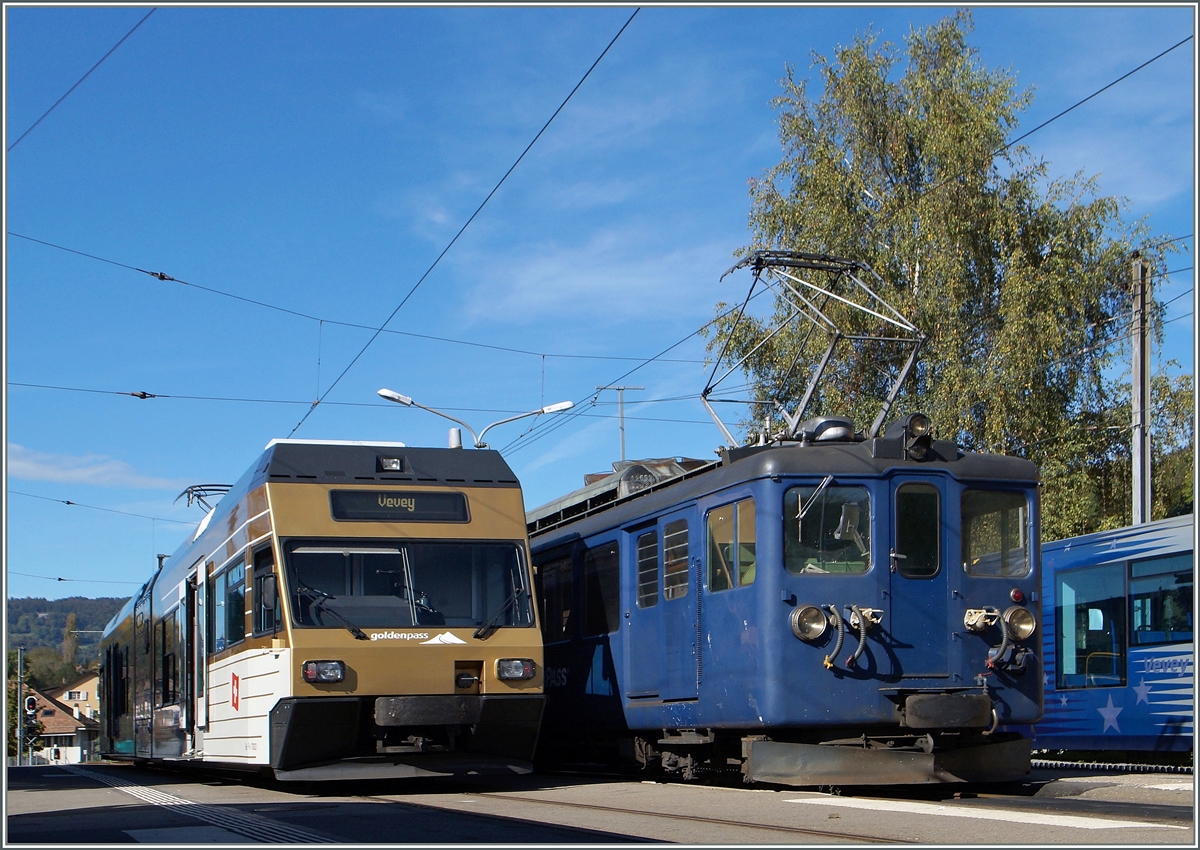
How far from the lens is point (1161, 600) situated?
16.8 m

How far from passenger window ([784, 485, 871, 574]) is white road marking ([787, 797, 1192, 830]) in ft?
6.40

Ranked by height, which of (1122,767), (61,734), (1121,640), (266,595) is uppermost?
(266,595)

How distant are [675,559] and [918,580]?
2426mm

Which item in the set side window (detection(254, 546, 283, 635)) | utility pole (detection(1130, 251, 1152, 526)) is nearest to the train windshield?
side window (detection(254, 546, 283, 635))

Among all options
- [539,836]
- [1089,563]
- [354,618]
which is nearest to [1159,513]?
[1089,563]

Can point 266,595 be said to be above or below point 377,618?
above

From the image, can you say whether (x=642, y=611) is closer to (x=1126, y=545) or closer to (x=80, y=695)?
(x=1126, y=545)

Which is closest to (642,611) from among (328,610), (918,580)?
(918,580)

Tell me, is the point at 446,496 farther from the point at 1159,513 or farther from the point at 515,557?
the point at 1159,513

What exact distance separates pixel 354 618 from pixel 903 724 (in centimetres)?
478

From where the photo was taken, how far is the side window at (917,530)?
12.1 m

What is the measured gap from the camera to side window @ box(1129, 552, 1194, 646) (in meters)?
16.3

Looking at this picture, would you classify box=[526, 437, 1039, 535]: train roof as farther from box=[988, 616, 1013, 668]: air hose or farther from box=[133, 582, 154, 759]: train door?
box=[133, 582, 154, 759]: train door

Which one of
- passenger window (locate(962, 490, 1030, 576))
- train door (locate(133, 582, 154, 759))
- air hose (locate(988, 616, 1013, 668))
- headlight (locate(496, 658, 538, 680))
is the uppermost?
passenger window (locate(962, 490, 1030, 576))
